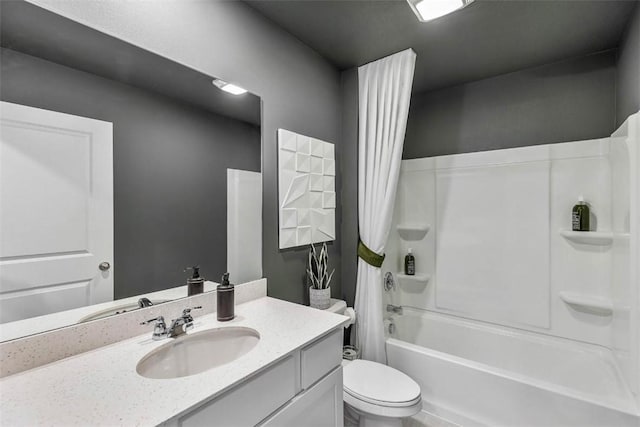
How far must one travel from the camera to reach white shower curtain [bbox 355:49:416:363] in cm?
206

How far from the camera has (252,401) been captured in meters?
0.93

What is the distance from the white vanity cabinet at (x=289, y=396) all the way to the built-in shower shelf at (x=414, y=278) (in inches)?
59.7

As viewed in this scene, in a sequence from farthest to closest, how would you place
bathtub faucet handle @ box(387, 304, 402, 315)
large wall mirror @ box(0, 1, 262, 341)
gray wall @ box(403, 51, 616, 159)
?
bathtub faucet handle @ box(387, 304, 402, 315) → gray wall @ box(403, 51, 616, 159) → large wall mirror @ box(0, 1, 262, 341)

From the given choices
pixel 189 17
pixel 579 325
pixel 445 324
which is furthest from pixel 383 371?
pixel 189 17

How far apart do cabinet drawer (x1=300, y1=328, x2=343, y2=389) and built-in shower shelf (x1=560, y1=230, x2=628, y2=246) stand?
6.20 ft

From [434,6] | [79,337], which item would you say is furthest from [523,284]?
[79,337]

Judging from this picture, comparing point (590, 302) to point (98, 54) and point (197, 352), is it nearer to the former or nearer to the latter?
point (197, 352)

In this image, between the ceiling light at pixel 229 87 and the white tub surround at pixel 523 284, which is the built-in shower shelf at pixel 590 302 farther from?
the ceiling light at pixel 229 87

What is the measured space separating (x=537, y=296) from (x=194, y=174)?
2567mm

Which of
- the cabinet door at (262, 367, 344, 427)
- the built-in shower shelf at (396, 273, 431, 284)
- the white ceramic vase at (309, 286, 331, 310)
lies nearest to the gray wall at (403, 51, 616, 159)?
the built-in shower shelf at (396, 273, 431, 284)

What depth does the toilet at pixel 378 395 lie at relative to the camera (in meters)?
1.48

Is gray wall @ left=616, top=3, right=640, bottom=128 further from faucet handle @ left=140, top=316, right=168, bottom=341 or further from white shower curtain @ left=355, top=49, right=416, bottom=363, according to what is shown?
faucet handle @ left=140, top=316, right=168, bottom=341

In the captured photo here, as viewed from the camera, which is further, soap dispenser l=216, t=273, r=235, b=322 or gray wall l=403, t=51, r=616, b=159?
gray wall l=403, t=51, r=616, b=159

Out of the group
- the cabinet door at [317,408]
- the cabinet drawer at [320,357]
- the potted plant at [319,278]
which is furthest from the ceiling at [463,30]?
the cabinet door at [317,408]
